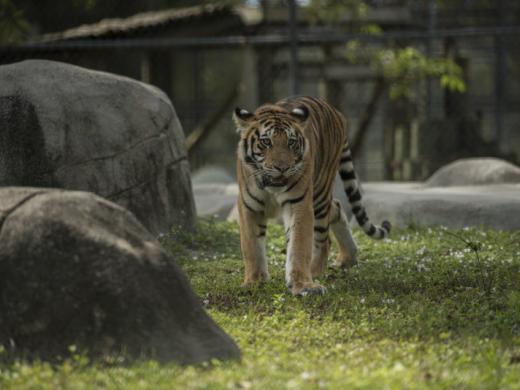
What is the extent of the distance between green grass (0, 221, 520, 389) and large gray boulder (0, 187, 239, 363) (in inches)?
5.8

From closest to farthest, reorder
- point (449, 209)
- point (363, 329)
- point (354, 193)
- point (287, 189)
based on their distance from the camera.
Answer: point (363, 329) → point (287, 189) → point (354, 193) → point (449, 209)

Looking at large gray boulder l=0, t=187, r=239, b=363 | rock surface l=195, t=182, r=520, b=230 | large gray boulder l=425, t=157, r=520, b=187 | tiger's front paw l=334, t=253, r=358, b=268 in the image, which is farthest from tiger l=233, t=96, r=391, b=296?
large gray boulder l=425, t=157, r=520, b=187

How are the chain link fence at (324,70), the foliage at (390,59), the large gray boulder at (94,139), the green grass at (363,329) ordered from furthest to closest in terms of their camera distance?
1. the foliage at (390,59)
2. the chain link fence at (324,70)
3. the large gray boulder at (94,139)
4. the green grass at (363,329)

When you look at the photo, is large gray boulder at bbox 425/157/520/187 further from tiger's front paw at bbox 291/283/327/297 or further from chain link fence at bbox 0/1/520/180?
tiger's front paw at bbox 291/283/327/297

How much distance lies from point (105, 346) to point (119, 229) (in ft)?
1.90

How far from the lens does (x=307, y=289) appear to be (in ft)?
18.0

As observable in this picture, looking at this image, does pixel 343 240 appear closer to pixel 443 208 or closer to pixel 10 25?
pixel 443 208

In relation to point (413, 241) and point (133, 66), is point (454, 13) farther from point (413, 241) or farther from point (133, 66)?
point (413, 241)

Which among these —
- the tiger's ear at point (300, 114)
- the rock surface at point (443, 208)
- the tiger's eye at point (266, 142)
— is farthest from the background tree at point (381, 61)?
the tiger's eye at point (266, 142)

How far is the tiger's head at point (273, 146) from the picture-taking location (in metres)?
5.61

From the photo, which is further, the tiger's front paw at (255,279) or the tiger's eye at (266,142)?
the tiger's front paw at (255,279)

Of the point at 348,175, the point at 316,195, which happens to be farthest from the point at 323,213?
the point at 348,175

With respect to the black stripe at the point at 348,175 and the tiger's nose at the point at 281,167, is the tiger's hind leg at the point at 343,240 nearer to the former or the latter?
the black stripe at the point at 348,175

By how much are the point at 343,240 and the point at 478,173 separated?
5.04m
